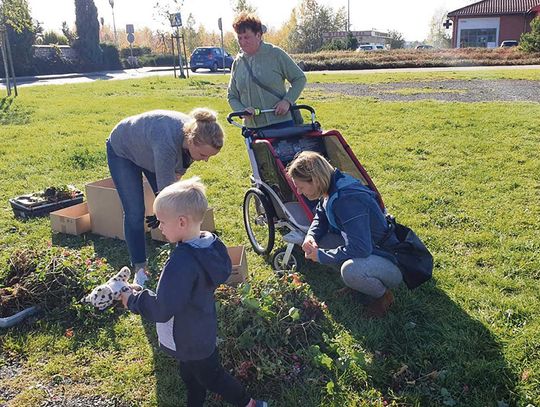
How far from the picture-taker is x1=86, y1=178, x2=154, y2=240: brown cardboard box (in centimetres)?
501

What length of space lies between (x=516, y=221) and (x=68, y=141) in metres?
7.70

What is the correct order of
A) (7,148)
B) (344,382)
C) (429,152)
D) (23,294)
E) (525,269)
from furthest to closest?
1. (7,148)
2. (429,152)
3. (525,269)
4. (23,294)
5. (344,382)

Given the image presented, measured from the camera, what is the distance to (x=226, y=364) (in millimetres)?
3074

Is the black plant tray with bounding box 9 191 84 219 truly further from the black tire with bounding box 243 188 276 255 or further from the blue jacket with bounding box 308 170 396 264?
the blue jacket with bounding box 308 170 396 264

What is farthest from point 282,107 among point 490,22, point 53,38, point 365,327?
point 490,22

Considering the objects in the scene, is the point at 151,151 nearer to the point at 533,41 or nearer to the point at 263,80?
the point at 263,80

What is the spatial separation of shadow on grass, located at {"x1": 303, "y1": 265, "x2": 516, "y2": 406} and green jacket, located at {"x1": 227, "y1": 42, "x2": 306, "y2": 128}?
1.83 m

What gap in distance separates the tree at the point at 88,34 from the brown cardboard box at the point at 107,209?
126 ft

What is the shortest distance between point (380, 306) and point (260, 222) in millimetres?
1588

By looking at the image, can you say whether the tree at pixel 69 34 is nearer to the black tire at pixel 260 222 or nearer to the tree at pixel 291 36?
the tree at pixel 291 36

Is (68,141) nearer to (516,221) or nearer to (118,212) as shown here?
(118,212)

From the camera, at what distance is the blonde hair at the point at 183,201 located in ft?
7.48

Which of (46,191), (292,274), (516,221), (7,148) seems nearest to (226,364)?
(292,274)

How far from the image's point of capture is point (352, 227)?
131 inches
